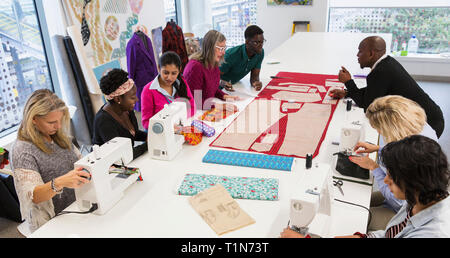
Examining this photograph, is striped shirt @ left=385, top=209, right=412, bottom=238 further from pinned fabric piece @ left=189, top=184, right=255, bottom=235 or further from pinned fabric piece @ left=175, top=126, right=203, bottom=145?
pinned fabric piece @ left=175, top=126, right=203, bottom=145

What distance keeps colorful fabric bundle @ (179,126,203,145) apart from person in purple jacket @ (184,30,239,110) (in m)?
0.62

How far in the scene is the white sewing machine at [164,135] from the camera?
2.02 meters

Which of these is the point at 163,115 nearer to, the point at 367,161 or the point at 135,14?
the point at 367,161

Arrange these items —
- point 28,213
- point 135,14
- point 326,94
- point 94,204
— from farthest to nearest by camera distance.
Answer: point 135,14, point 326,94, point 28,213, point 94,204

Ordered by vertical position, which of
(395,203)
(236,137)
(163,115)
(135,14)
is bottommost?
(395,203)

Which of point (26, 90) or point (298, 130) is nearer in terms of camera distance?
point (298, 130)

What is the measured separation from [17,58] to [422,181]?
3.57 meters

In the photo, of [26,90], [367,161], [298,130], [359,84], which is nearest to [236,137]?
[298,130]

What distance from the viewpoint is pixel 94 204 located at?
1.62m

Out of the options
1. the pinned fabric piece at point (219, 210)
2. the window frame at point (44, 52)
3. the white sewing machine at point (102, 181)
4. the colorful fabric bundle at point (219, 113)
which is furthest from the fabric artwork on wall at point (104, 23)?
the pinned fabric piece at point (219, 210)

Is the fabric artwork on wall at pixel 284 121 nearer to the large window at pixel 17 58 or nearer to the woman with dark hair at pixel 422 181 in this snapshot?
the woman with dark hair at pixel 422 181

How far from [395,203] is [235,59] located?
2095mm

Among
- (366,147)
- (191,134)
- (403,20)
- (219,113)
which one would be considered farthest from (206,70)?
(403,20)

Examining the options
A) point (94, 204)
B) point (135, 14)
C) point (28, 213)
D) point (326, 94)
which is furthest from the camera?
point (135, 14)
